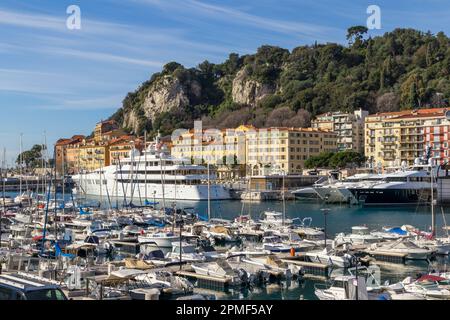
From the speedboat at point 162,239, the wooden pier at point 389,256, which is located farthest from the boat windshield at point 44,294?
the speedboat at point 162,239

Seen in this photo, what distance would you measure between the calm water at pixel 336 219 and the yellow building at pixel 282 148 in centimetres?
1970

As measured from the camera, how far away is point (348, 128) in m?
92.7

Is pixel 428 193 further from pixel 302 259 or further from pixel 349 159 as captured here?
pixel 302 259

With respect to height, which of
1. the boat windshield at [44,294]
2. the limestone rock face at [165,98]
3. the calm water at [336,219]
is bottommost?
the calm water at [336,219]

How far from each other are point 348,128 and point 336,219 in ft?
162

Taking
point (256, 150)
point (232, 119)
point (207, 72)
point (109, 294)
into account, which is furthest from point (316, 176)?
point (207, 72)

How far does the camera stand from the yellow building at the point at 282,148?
8356cm

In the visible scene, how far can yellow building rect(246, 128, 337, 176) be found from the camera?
8356 cm

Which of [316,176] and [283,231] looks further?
[316,176]

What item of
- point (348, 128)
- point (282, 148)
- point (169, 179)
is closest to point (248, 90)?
point (348, 128)

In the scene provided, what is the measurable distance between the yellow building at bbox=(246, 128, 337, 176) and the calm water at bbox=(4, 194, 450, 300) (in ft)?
64.6

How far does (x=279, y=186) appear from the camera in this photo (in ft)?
242

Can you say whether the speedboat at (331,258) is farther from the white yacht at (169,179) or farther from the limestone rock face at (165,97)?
the limestone rock face at (165,97)
